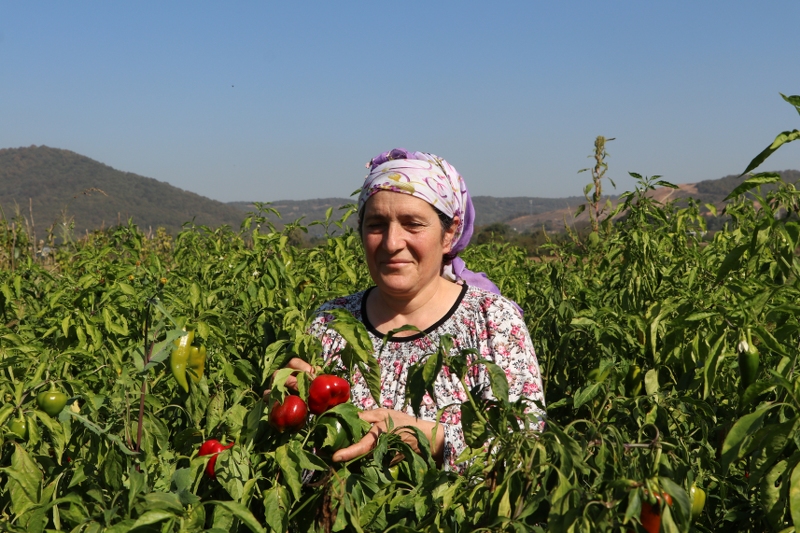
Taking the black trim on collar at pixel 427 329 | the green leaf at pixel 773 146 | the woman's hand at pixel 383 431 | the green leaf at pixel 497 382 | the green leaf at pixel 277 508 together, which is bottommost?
the green leaf at pixel 277 508

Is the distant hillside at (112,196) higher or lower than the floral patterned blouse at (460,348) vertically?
higher

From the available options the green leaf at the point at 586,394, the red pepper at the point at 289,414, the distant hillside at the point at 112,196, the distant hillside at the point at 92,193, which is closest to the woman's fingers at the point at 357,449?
the red pepper at the point at 289,414

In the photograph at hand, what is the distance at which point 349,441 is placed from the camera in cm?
163

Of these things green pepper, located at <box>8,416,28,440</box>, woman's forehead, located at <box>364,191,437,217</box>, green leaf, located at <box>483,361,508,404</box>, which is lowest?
green pepper, located at <box>8,416,28,440</box>

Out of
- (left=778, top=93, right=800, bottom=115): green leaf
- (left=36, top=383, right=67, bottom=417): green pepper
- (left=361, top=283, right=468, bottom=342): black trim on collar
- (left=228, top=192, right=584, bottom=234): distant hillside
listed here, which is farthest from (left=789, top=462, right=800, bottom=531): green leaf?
(left=228, top=192, right=584, bottom=234): distant hillside

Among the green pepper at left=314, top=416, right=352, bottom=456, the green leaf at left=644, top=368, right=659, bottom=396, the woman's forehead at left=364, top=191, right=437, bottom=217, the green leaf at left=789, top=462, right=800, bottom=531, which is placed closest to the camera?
the green leaf at left=789, top=462, right=800, bottom=531

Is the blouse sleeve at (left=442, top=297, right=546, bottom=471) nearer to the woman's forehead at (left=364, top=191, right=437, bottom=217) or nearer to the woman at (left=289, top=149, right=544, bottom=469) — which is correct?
the woman at (left=289, top=149, right=544, bottom=469)

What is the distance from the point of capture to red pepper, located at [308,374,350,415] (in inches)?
63.9

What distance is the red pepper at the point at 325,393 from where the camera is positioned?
162 centimetres

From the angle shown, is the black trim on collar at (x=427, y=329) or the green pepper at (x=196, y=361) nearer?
the green pepper at (x=196, y=361)

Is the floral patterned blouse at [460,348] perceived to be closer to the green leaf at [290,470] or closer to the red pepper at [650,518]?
the green leaf at [290,470]

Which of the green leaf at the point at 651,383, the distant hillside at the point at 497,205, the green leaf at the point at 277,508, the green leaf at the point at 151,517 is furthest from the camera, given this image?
the distant hillside at the point at 497,205

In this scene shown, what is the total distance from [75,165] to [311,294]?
2787 inches

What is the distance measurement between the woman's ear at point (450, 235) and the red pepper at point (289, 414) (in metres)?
1.05
